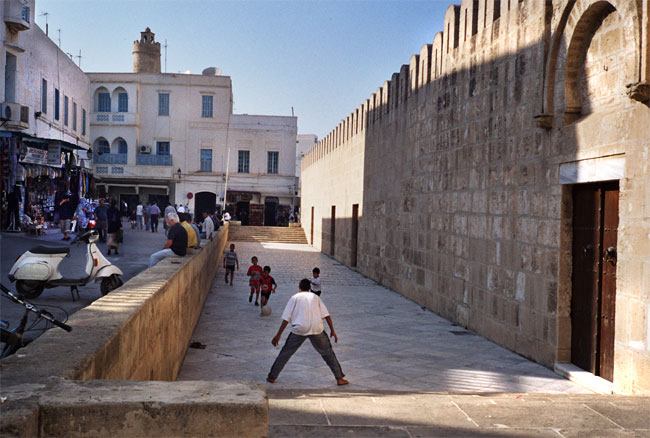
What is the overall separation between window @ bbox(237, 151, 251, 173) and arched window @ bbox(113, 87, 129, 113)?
739 cm

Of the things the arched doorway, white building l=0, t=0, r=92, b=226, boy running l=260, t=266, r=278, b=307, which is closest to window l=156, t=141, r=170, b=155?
the arched doorway

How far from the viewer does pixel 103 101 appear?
Result: 45.0 meters

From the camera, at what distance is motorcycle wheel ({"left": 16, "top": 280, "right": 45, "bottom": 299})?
11117 mm

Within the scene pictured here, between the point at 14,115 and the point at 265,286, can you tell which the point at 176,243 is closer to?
the point at 265,286

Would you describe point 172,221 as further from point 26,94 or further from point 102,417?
point 26,94

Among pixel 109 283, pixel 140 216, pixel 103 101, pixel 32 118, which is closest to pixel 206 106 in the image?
pixel 103 101

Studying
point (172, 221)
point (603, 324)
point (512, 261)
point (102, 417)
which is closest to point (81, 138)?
point (172, 221)

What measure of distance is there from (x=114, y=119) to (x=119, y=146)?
1689mm

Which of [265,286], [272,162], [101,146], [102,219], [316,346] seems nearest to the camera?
[316,346]

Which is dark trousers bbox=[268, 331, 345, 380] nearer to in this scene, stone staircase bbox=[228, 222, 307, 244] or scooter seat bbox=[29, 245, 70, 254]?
scooter seat bbox=[29, 245, 70, 254]

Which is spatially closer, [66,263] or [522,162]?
[522,162]

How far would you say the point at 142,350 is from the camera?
5.43m

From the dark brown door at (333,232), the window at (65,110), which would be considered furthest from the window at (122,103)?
the dark brown door at (333,232)

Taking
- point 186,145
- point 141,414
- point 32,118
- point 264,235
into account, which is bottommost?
point 264,235
